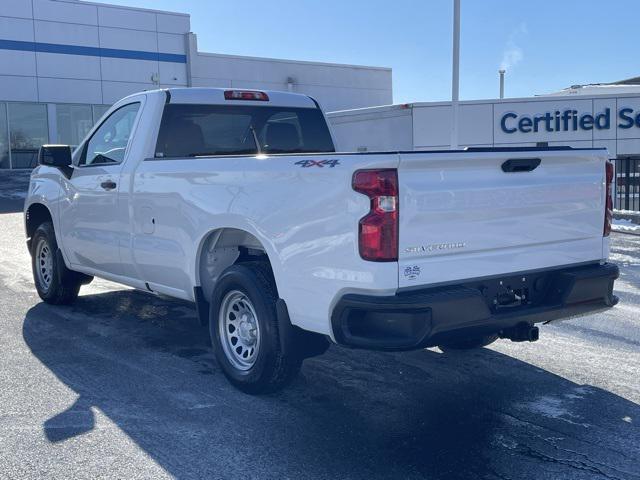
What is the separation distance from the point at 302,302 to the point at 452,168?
115 cm

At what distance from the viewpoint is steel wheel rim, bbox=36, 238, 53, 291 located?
7605mm

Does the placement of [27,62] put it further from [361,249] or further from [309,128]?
[361,249]

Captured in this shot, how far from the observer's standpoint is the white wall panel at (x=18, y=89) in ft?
102

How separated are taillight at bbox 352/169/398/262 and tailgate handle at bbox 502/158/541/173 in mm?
839

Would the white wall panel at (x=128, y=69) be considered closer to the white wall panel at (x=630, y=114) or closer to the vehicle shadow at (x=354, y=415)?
the white wall panel at (x=630, y=114)

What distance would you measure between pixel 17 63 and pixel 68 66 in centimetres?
225

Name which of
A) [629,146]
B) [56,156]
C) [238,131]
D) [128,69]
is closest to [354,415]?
[238,131]

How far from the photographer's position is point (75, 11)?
32.9 metres

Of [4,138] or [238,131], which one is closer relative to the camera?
[238,131]

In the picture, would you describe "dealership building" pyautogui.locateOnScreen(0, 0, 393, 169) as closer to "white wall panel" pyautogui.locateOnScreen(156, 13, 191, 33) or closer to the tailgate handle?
"white wall panel" pyautogui.locateOnScreen(156, 13, 191, 33)

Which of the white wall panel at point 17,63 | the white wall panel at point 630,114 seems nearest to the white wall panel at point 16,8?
the white wall panel at point 17,63

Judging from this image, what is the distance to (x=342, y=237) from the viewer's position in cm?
391

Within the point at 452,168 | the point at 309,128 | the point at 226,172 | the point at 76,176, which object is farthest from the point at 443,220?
the point at 76,176

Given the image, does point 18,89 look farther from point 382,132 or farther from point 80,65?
point 382,132
